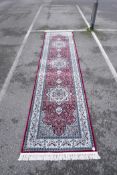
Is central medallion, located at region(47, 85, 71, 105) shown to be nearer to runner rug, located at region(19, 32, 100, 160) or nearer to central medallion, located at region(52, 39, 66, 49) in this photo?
runner rug, located at region(19, 32, 100, 160)

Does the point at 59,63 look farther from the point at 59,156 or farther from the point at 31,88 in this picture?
the point at 59,156

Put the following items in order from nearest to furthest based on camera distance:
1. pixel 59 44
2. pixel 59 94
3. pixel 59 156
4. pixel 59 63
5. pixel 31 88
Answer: pixel 59 156, pixel 59 94, pixel 31 88, pixel 59 63, pixel 59 44

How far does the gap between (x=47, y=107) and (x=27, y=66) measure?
2.40 meters

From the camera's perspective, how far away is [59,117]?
4.50 metres

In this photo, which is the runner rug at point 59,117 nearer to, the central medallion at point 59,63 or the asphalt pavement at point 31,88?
the central medallion at point 59,63

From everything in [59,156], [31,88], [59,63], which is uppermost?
[59,63]

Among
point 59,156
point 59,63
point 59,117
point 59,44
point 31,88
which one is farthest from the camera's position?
point 59,44

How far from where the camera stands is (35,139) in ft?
13.1

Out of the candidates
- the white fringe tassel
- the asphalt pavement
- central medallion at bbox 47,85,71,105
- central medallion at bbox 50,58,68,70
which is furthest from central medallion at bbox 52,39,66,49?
the white fringe tassel

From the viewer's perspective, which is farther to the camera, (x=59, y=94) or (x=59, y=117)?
(x=59, y=94)

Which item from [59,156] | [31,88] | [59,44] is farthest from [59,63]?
[59,156]

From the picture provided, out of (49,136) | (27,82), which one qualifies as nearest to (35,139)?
(49,136)

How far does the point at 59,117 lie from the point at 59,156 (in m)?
1.07

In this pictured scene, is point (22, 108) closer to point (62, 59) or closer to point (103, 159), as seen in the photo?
point (103, 159)
